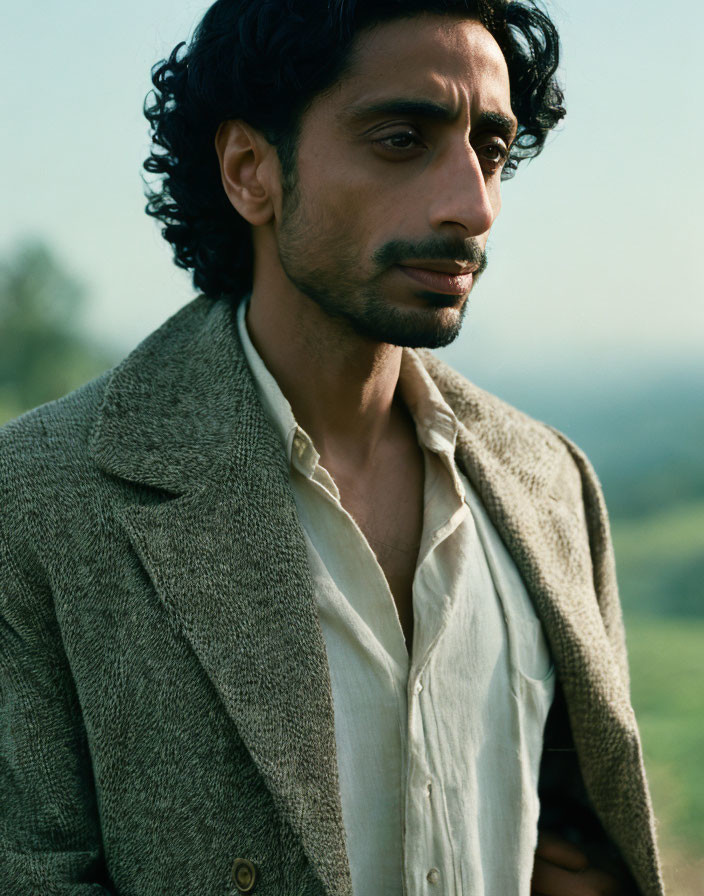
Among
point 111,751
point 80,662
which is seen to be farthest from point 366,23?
point 111,751

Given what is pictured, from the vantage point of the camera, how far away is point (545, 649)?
186cm

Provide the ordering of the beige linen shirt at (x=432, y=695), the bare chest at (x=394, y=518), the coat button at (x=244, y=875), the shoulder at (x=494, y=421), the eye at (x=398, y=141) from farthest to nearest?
the shoulder at (x=494, y=421) < the bare chest at (x=394, y=518) < the eye at (x=398, y=141) < the beige linen shirt at (x=432, y=695) < the coat button at (x=244, y=875)

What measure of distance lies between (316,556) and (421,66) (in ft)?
2.99

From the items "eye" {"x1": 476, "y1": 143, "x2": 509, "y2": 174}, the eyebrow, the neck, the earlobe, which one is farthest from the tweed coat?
"eye" {"x1": 476, "y1": 143, "x2": 509, "y2": 174}

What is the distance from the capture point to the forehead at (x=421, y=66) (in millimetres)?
1662

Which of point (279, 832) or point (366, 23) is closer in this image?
point (279, 832)

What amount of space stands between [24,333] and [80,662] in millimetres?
5092

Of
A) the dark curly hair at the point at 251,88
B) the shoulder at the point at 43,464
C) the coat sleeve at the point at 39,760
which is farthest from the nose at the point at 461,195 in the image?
the coat sleeve at the point at 39,760

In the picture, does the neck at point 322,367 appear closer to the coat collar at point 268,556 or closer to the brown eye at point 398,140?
the coat collar at point 268,556

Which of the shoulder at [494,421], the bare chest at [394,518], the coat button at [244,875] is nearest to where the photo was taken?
the coat button at [244,875]

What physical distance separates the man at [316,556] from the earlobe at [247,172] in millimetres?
10

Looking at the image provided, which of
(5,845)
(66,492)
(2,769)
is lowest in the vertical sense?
(5,845)

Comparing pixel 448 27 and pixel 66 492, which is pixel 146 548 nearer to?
pixel 66 492

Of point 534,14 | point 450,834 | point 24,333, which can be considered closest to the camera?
point 450,834
